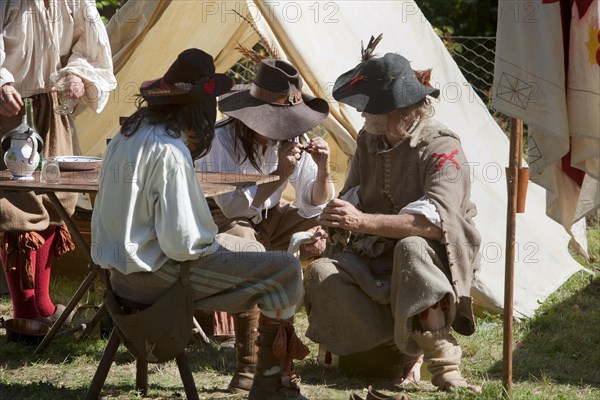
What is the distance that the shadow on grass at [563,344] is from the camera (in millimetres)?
4570

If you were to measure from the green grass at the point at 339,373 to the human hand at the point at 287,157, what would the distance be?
2.79ft

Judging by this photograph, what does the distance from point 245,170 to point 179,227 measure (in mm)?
1257

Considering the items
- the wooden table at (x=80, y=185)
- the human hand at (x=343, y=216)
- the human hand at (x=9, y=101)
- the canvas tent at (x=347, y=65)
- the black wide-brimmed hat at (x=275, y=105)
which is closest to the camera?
the wooden table at (x=80, y=185)

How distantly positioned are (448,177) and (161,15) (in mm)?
2587

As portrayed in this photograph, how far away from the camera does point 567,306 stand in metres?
5.59

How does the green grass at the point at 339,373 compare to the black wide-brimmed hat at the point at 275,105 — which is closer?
the green grass at the point at 339,373

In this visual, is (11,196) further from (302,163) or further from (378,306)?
(378,306)

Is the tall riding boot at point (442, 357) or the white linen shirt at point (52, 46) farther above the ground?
the white linen shirt at point (52, 46)

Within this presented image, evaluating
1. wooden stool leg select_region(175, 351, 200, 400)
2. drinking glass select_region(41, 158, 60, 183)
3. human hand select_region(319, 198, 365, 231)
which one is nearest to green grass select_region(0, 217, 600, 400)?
wooden stool leg select_region(175, 351, 200, 400)

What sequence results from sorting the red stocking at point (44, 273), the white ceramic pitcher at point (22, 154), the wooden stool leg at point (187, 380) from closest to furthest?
the wooden stool leg at point (187, 380) → the white ceramic pitcher at point (22, 154) → the red stocking at point (44, 273)

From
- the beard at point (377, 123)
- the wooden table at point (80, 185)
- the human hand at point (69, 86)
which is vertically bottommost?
the wooden table at point (80, 185)

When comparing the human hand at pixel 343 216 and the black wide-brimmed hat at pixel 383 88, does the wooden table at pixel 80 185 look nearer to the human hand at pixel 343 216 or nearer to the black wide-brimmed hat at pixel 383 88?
the human hand at pixel 343 216

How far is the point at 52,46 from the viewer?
191 inches

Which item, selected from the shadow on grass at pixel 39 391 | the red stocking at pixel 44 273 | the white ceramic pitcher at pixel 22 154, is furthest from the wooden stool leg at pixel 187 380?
the red stocking at pixel 44 273
